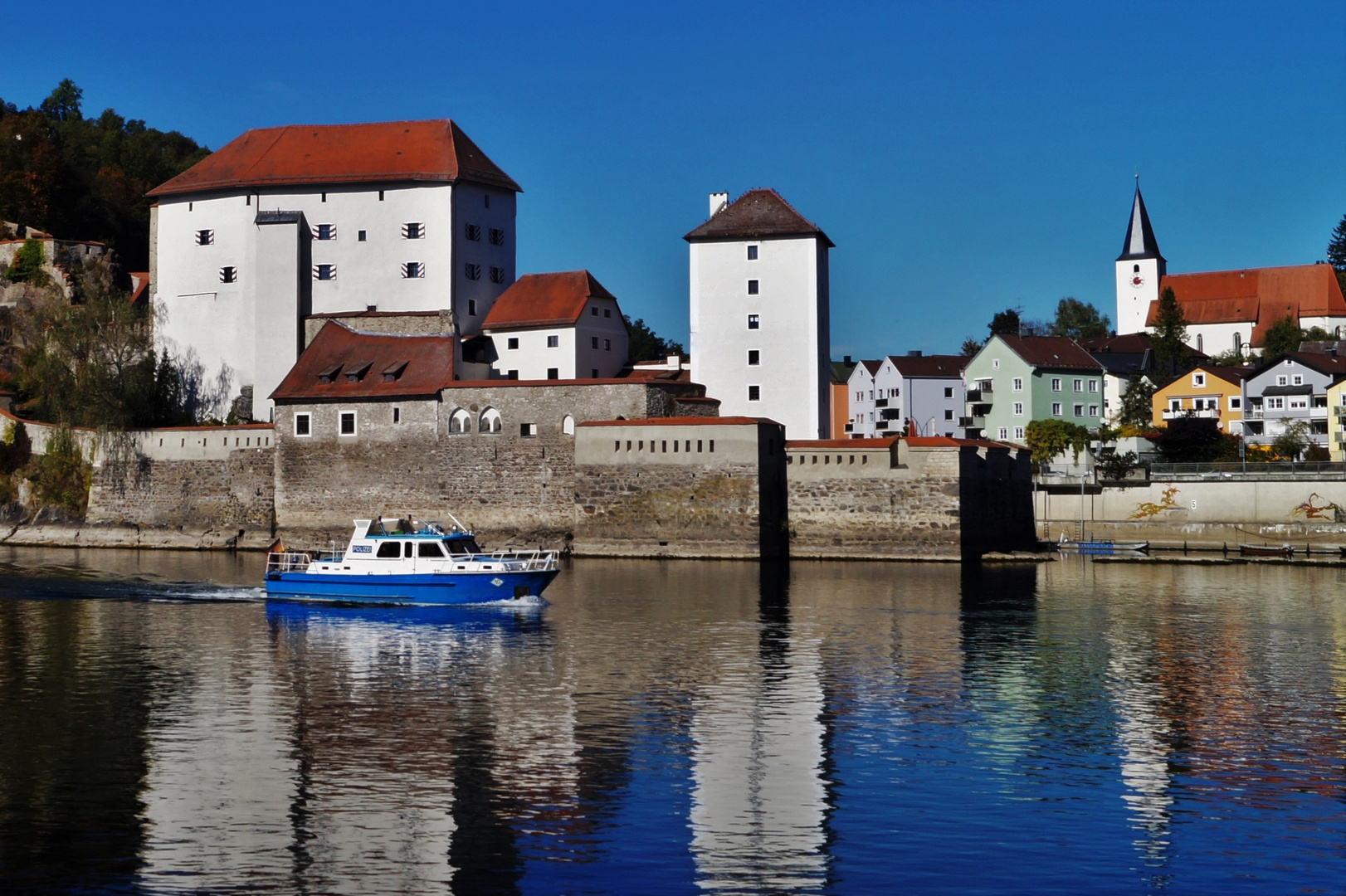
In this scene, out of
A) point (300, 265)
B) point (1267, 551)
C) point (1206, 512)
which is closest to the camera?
point (1267, 551)

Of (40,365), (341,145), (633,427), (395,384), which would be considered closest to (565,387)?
(633,427)

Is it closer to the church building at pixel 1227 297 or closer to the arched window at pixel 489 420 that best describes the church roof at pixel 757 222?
the arched window at pixel 489 420

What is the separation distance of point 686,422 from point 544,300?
11.2 meters

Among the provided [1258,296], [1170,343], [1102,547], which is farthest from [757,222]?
[1258,296]

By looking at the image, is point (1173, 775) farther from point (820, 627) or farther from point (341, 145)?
point (341, 145)

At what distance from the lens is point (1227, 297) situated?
115125mm

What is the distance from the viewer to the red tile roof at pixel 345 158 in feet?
200

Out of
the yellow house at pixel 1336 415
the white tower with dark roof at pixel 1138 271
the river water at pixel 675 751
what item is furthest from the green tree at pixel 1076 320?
the river water at pixel 675 751

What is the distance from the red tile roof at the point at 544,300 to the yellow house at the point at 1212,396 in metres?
41.9

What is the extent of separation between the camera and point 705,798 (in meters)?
16.9

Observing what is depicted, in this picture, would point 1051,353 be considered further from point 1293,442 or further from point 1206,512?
point 1206,512

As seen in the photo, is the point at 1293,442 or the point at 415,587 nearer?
the point at 415,587

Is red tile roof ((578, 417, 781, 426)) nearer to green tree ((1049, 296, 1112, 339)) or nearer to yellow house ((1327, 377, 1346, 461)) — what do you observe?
yellow house ((1327, 377, 1346, 461))

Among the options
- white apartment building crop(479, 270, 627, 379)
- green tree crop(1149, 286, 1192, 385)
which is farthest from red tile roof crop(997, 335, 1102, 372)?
white apartment building crop(479, 270, 627, 379)
